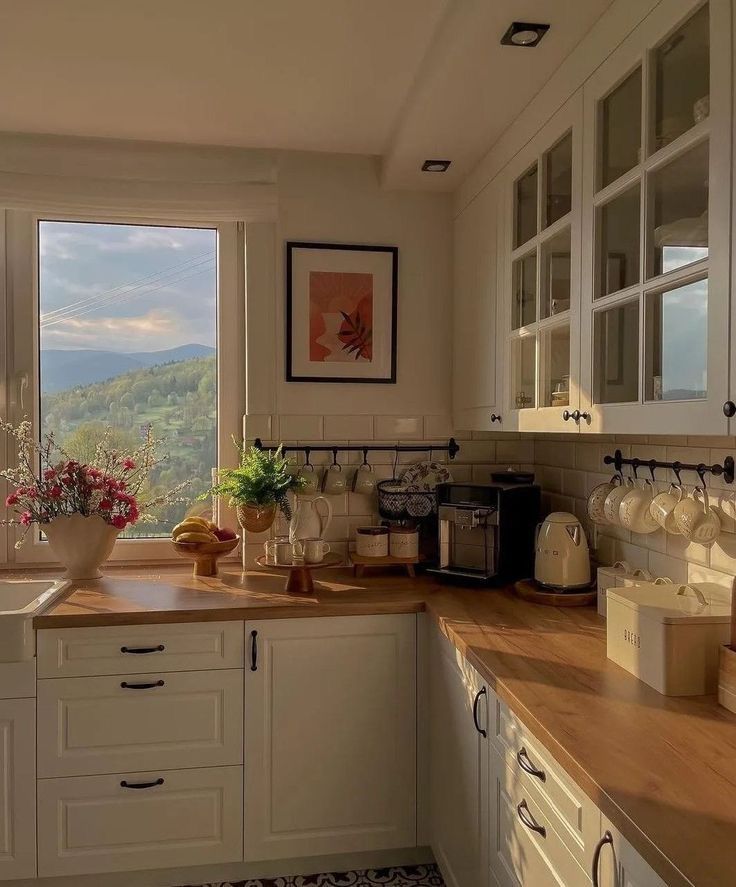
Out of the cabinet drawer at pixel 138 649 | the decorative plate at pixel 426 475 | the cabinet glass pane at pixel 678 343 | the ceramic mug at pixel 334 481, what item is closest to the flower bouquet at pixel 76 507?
the cabinet drawer at pixel 138 649

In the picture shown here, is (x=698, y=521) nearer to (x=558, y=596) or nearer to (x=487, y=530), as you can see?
(x=558, y=596)

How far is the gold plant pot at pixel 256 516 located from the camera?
249 cm

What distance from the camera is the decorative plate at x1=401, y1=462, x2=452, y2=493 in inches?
111

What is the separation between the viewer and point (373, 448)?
2812 millimetres

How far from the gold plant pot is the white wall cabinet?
705 millimetres

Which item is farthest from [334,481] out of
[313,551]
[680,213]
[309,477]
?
[680,213]

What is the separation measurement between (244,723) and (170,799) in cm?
30

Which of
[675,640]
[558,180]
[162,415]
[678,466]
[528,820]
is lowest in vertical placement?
[528,820]

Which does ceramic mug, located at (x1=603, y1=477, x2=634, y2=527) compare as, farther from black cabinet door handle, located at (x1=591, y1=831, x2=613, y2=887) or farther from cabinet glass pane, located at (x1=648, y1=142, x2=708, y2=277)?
black cabinet door handle, located at (x1=591, y1=831, x2=613, y2=887)

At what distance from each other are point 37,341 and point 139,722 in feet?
4.77

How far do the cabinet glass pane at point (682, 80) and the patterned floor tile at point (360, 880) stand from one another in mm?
2103

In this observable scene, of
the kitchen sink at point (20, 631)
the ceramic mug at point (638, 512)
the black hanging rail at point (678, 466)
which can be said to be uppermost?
the black hanging rail at point (678, 466)

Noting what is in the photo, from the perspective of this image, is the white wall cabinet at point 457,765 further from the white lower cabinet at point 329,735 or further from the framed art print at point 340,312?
the framed art print at point 340,312

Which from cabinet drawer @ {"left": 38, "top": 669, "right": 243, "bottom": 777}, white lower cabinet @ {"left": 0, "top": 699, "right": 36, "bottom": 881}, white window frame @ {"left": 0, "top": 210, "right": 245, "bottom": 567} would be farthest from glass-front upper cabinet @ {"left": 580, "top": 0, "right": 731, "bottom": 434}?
white lower cabinet @ {"left": 0, "top": 699, "right": 36, "bottom": 881}
